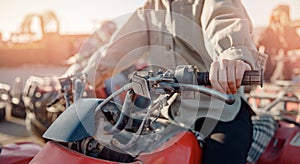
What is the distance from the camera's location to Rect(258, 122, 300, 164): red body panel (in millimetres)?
2015

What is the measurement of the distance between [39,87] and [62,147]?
2702 millimetres

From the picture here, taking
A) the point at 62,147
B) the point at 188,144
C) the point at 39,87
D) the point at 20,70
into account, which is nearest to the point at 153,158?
the point at 188,144

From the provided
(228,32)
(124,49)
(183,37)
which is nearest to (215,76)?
(228,32)

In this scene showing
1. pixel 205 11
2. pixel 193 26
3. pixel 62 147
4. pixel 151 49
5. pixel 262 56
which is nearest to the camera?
pixel 62 147

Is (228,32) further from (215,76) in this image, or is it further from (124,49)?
(124,49)

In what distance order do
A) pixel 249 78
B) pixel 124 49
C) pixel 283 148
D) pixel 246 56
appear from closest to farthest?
1. pixel 249 78
2. pixel 246 56
3. pixel 124 49
4. pixel 283 148

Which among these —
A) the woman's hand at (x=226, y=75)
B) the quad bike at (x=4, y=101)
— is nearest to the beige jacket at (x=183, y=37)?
the woman's hand at (x=226, y=75)

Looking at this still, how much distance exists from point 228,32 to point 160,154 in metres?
0.50

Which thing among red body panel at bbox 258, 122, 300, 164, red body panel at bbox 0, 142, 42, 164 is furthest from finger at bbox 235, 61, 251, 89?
red body panel at bbox 258, 122, 300, 164

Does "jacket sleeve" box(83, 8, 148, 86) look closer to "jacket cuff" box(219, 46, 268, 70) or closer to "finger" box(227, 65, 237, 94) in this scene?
"jacket cuff" box(219, 46, 268, 70)

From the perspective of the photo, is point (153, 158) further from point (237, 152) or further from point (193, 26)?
point (193, 26)

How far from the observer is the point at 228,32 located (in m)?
1.24

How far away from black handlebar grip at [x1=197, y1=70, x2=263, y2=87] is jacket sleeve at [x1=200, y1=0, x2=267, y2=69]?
146 millimetres

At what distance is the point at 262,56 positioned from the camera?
121 centimetres
